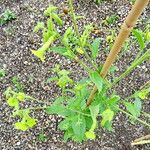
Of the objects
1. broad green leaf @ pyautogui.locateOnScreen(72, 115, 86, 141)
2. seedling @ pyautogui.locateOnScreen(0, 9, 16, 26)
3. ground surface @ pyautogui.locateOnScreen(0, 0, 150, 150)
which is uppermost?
seedling @ pyautogui.locateOnScreen(0, 9, 16, 26)

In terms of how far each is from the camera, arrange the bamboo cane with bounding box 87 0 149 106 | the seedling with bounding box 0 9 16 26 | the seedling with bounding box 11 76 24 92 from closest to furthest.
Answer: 1. the bamboo cane with bounding box 87 0 149 106
2. the seedling with bounding box 11 76 24 92
3. the seedling with bounding box 0 9 16 26

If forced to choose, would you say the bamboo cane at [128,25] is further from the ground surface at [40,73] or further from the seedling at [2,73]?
the seedling at [2,73]

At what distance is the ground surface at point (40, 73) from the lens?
2531 mm

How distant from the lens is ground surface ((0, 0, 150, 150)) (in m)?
2.53

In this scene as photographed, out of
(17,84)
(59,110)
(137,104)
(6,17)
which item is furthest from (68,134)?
(6,17)

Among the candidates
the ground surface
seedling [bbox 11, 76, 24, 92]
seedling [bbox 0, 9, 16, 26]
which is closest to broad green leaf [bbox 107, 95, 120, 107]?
the ground surface

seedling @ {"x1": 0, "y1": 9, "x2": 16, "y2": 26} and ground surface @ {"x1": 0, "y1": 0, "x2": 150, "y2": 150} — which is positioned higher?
seedling @ {"x1": 0, "y1": 9, "x2": 16, "y2": 26}

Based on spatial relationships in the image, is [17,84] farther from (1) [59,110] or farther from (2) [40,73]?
(1) [59,110]

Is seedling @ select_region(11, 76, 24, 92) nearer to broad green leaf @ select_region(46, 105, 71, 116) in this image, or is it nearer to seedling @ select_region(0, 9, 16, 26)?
seedling @ select_region(0, 9, 16, 26)

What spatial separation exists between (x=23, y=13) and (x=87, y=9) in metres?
0.50

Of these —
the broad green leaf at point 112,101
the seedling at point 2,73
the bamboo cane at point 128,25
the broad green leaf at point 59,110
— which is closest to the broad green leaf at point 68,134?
the broad green leaf at point 59,110

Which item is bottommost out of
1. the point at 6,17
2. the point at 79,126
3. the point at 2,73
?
the point at 79,126

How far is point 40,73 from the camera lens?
9.11 feet

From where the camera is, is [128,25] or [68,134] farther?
[68,134]
